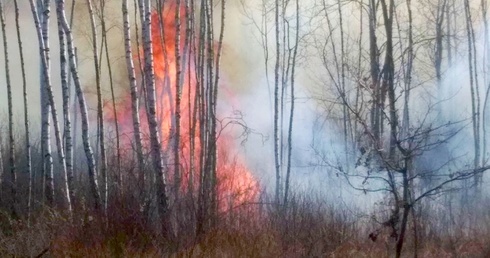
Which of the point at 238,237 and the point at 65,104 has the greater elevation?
the point at 65,104

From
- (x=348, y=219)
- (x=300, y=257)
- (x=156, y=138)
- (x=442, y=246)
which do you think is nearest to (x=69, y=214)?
(x=156, y=138)

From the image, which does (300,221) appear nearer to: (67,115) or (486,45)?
(67,115)

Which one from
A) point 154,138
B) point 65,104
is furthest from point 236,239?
point 65,104

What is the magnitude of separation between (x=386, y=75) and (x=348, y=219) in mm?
2694

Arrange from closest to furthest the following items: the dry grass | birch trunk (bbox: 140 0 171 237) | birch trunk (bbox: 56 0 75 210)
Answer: the dry grass → birch trunk (bbox: 140 0 171 237) → birch trunk (bbox: 56 0 75 210)

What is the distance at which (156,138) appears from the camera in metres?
9.59

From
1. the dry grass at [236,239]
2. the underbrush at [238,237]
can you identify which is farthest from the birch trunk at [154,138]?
the dry grass at [236,239]

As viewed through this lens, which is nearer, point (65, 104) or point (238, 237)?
point (238, 237)

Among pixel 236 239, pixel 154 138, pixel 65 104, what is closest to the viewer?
pixel 236 239

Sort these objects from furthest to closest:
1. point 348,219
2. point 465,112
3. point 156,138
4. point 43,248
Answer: point 465,112, point 348,219, point 156,138, point 43,248

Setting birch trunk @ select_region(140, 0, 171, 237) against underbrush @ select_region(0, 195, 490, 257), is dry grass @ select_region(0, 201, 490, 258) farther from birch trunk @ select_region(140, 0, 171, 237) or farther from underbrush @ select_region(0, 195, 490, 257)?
birch trunk @ select_region(140, 0, 171, 237)

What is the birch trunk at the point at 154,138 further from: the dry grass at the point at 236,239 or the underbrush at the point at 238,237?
the dry grass at the point at 236,239

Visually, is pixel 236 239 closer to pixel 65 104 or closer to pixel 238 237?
pixel 238 237

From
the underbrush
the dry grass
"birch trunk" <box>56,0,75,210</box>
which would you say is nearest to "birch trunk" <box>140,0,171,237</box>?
the underbrush
